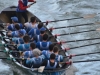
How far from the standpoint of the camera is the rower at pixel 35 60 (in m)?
10.4

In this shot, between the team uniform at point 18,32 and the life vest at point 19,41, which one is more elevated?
the team uniform at point 18,32

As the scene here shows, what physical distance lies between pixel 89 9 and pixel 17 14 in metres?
6.97

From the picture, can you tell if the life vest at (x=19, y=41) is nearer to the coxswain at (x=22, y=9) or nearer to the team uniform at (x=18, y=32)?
the team uniform at (x=18, y=32)

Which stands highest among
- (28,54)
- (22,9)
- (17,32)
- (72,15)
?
(22,9)

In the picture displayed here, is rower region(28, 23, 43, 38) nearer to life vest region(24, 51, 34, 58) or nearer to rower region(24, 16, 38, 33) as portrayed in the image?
rower region(24, 16, 38, 33)

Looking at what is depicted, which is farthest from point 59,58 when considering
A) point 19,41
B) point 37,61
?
point 19,41

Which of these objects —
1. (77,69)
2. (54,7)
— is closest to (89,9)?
(54,7)

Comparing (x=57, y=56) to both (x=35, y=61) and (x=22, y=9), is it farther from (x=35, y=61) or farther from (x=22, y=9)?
(x=22, y=9)

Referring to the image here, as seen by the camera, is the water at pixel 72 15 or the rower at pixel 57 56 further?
the water at pixel 72 15

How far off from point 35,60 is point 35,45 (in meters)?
0.81

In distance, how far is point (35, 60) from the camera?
10.4 metres

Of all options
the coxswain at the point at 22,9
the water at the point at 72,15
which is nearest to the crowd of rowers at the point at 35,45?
the coxswain at the point at 22,9

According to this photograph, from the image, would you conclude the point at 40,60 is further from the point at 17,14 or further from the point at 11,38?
the point at 17,14

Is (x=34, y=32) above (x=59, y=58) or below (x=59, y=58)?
above
